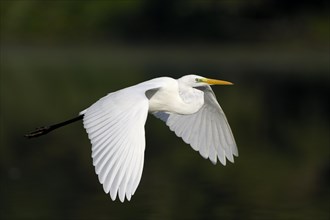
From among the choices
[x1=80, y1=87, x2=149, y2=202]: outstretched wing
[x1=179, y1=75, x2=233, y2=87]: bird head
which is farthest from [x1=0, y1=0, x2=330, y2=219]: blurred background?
[x1=80, y1=87, x2=149, y2=202]: outstretched wing

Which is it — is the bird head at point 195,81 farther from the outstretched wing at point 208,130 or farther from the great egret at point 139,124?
the outstretched wing at point 208,130

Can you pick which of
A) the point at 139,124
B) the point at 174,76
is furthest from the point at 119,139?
the point at 174,76

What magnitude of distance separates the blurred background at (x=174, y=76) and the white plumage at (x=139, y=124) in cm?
124

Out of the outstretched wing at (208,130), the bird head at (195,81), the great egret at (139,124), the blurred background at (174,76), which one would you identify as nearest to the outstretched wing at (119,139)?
the great egret at (139,124)

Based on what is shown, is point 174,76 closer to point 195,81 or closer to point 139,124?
point 195,81

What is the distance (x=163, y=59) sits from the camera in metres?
25.0

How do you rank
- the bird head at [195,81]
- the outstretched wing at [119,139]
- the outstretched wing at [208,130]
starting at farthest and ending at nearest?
the outstretched wing at [208,130], the bird head at [195,81], the outstretched wing at [119,139]

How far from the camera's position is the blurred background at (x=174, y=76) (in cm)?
828

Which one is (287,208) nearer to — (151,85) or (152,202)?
(152,202)

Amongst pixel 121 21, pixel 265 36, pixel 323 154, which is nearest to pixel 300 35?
pixel 265 36

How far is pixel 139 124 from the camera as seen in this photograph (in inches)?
202

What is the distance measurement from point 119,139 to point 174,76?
42.3 feet

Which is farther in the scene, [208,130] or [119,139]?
[208,130]

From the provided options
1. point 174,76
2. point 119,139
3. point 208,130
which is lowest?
point 174,76
